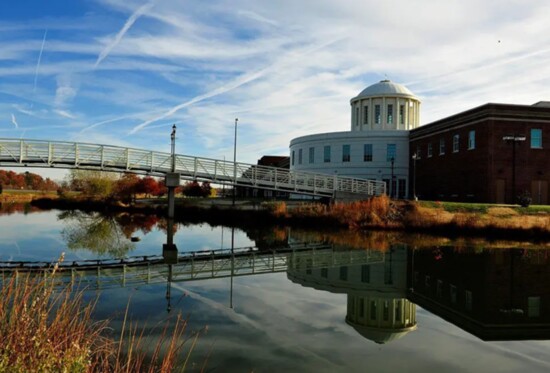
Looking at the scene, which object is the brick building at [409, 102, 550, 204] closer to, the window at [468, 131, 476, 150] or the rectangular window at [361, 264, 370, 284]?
A: the window at [468, 131, 476, 150]

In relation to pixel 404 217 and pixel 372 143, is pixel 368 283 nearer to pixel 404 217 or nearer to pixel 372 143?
pixel 404 217

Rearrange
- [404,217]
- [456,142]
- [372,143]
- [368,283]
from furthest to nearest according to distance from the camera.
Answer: [372,143] < [456,142] < [404,217] < [368,283]

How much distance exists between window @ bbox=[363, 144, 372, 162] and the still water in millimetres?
30575

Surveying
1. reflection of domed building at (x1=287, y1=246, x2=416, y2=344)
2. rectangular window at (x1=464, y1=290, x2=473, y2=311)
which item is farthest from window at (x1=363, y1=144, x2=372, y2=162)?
rectangular window at (x1=464, y1=290, x2=473, y2=311)

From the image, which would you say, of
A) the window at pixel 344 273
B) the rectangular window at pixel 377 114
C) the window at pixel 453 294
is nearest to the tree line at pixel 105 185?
the rectangular window at pixel 377 114

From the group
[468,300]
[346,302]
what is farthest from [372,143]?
[346,302]

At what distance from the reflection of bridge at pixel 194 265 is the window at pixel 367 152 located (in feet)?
103

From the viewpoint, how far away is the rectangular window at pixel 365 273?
1453 centimetres

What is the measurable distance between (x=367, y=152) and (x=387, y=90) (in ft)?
34.1

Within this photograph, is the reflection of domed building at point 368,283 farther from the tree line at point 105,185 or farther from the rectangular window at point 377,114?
the tree line at point 105,185

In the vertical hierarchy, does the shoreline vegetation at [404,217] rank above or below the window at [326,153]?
below

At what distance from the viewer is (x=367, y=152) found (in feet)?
174

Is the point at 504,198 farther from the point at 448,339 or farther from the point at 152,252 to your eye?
the point at 448,339

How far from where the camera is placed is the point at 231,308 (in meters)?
10.7
